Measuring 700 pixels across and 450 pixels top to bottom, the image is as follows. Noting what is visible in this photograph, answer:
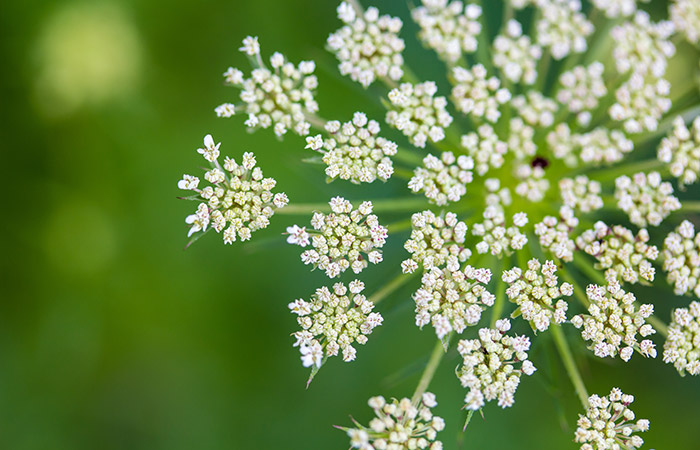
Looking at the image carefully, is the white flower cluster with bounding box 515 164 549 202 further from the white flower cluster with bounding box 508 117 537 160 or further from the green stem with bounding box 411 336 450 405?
the green stem with bounding box 411 336 450 405

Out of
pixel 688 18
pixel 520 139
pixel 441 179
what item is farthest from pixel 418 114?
pixel 688 18

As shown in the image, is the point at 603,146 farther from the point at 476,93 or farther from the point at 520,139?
the point at 476,93

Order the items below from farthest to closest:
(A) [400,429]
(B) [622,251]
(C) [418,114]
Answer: (C) [418,114]
(B) [622,251]
(A) [400,429]

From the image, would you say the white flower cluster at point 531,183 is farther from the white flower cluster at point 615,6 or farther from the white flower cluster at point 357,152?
the white flower cluster at point 615,6

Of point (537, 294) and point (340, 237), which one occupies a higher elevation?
point (340, 237)

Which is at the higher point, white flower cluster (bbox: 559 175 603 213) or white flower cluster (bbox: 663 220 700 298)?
white flower cluster (bbox: 559 175 603 213)

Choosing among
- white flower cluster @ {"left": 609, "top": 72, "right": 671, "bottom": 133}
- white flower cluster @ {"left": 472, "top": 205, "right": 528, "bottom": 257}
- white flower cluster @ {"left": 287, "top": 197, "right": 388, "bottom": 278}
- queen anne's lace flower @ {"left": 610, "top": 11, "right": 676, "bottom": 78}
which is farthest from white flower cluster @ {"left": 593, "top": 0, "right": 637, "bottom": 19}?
white flower cluster @ {"left": 287, "top": 197, "right": 388, "bottom": 278}
